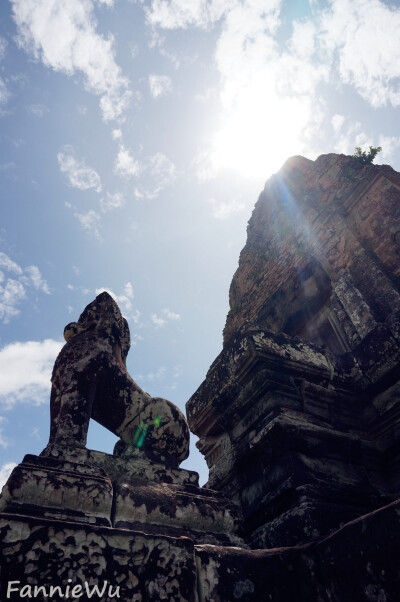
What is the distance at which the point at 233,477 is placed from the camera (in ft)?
8.49

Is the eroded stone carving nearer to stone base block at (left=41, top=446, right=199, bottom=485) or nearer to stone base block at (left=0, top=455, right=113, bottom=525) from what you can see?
stone base block at (left=41, top=446, right=199, bottom=485)

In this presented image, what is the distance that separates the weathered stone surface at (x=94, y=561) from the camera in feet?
3.87

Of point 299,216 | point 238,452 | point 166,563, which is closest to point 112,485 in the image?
point 166,563

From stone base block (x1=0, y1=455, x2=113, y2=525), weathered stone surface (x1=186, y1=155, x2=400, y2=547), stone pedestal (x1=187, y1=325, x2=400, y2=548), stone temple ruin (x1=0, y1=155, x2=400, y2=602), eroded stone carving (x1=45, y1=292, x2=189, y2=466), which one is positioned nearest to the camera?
stone temple ruin (x1=0, y1=155, x2=400, y2=602)

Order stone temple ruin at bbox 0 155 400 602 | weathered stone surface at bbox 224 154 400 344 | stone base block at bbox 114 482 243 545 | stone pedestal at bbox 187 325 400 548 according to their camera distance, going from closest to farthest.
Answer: stone temple ruin at bbox 0 155 400 602 < stone base block at bbox 114 482 243 545 < stone pedestal at bbox 187 325 400 548 < weathered stone surface at bbox 224 154 400 344

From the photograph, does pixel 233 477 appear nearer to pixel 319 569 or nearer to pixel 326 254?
pixel 319 569

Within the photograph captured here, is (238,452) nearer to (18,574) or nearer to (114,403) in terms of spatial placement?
(114,403)

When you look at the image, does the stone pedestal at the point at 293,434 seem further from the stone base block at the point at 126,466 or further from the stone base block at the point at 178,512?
the stone base block at the point at 126,466

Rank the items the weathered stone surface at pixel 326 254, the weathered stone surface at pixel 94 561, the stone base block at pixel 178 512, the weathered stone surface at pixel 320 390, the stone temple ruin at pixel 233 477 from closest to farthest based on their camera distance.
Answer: the weathered stone surface at pixel 94 561
the stone temple ruin at pixel 233 477
the stone base block at pixel 178 512
the weathered stone surface at pixel 320 390
the weathered stone surface at pixel 326 254

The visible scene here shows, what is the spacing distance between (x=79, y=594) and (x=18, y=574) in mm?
205

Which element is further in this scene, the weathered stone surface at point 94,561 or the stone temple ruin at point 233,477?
the stone temple ruin at point 233,477

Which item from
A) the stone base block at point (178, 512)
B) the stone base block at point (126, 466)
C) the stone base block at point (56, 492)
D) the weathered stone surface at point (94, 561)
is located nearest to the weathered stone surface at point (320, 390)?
the stone base block at point (178, 512)

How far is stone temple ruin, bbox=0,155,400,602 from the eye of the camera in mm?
1329

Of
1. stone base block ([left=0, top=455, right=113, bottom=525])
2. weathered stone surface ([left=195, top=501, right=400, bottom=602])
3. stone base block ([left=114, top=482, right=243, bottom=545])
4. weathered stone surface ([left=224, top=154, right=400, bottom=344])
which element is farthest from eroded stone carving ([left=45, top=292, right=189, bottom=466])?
weathered stone surface ([left=224, top=154, right=400, bottom=344])
